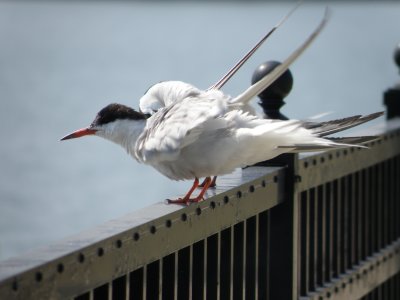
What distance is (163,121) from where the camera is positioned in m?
4.31

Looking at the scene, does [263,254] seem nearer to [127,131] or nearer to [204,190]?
[204,190]

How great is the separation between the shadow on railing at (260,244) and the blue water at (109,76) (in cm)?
899

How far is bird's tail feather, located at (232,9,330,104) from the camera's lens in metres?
3.84

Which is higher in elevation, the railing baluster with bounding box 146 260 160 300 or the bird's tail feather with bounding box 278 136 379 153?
the bird's tail feather with bounding box 278 136 379 153

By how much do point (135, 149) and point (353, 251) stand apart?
1.47 m

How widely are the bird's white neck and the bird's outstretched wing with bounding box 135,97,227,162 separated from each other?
40 millimetres

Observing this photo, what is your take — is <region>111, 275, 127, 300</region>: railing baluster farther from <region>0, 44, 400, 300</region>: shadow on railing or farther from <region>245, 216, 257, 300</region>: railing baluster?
<region>245, 216, 257, 300</region>: railing baluster

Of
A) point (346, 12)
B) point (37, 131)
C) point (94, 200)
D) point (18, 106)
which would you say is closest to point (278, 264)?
point (94, 200)

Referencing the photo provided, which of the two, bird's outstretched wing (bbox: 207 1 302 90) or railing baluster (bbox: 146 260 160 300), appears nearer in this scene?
railing baluster (bbox: 146 260 160 300)

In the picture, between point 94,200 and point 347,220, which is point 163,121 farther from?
point 94,200

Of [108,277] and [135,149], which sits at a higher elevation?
[135,149]

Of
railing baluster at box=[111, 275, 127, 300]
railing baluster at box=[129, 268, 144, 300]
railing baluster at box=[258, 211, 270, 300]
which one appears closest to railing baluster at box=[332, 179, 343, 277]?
railing baluster at box=[258, 211, 270, 300]

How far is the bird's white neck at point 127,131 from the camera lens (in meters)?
4.45

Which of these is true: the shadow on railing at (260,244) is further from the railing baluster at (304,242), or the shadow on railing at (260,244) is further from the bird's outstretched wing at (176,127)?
the bird's outstretched wing at (176,127)
